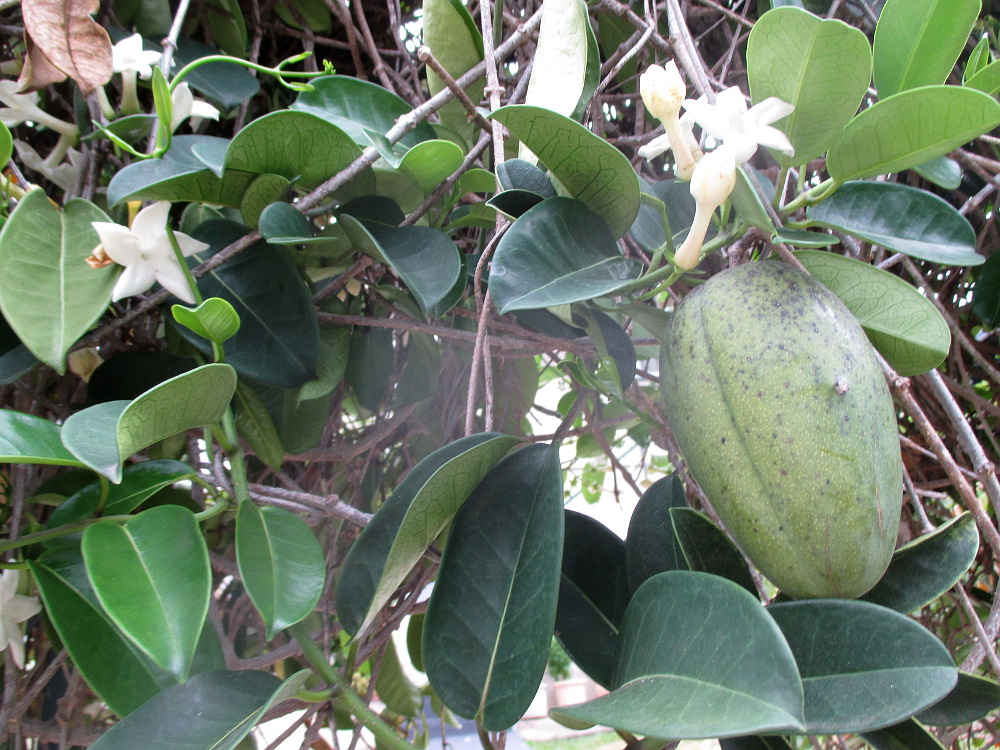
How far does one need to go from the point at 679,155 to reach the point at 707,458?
19 centimetres

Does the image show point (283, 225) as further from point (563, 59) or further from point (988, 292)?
point (988, 292)

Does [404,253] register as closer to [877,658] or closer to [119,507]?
[119,507]

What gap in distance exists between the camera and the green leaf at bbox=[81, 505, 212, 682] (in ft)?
Answer: 1.11

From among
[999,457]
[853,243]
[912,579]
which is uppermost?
[853,243]

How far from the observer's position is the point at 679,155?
413 mm

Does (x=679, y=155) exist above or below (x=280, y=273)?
above

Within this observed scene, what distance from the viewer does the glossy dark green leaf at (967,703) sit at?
0.37 metres

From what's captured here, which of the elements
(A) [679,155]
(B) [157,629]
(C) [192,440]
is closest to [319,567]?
(B) [157,629]

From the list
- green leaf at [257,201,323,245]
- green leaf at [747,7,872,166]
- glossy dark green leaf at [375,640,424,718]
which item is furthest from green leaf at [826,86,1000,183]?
glossy dark green leaf at [375,640,424,718]

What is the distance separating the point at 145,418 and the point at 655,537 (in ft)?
1.03

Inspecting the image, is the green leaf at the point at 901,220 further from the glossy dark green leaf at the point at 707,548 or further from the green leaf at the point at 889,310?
the glossy dark green leaf at the point at 707,548

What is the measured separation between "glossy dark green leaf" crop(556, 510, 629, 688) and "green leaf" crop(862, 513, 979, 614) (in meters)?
0.16

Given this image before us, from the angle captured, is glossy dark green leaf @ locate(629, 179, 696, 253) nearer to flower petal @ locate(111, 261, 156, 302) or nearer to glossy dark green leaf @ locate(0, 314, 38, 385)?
flower petal @ locate(111, 261, 156, 302)

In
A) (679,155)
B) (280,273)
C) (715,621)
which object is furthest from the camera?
(280,273)
